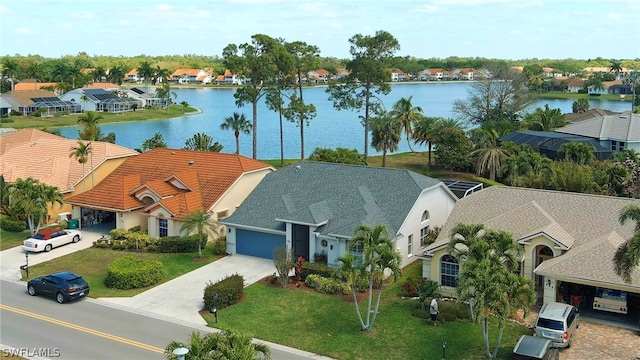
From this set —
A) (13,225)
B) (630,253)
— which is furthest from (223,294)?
(13,225)

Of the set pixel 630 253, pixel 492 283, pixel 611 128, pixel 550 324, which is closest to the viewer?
pixel 630 253

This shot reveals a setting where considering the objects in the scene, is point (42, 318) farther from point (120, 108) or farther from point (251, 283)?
point (120, 108)

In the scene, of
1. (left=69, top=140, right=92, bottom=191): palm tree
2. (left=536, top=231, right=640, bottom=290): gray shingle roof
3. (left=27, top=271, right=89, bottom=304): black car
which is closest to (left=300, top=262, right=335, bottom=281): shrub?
(left=536, top=231, right=640, bottom=290): gray shingle roof

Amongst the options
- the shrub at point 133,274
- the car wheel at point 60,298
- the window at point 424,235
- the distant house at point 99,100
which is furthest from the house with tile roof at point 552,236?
the distant house at point 99,100

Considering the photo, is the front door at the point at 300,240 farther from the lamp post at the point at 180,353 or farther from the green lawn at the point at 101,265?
the lamp post at the point at 180,353

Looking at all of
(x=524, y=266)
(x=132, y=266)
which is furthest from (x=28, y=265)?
(x=524, y=266)

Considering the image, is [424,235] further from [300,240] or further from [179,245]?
[179,245]
